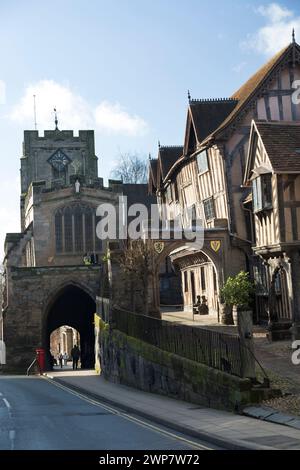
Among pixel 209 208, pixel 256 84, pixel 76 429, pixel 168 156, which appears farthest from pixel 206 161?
pixel 76 429

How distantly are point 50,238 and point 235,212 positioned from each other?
77.2 ft

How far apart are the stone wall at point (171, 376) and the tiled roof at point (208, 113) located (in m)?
10.5

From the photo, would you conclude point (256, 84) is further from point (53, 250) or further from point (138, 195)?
point (138, 195)

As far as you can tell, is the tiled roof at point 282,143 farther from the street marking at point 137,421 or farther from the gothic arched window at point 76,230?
the gothic arched window at point 76,230

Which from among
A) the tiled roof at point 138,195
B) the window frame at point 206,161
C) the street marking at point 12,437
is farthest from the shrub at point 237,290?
the tiled roof at point 138,195

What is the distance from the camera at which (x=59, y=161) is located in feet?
236

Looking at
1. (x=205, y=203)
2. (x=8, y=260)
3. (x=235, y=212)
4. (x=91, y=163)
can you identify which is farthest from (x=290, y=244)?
(x=91, y=163)

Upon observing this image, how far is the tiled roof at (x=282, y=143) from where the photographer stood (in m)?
22.9

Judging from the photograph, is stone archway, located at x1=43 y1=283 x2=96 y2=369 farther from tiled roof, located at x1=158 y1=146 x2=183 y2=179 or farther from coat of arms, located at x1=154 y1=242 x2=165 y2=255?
coat of arms, located at x1=154 y1=242 x2=165 y2=255

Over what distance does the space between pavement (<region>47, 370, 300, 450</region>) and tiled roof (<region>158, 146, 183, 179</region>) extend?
22.5 m

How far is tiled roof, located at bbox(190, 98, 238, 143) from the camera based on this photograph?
34062mm

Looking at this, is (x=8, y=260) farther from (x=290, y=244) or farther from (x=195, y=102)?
(x=290, y=244)

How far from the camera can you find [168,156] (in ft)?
141

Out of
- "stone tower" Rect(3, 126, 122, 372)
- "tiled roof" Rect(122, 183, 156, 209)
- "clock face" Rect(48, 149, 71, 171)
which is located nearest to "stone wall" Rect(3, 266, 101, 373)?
"stone tower" Rect(3, 126, 122, 372)
